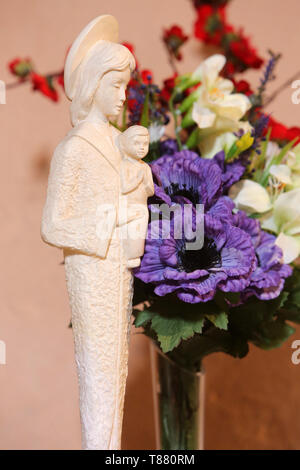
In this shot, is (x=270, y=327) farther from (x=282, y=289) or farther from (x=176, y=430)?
(x=176, y=430)

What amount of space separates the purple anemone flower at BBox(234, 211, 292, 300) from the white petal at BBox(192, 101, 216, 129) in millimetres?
130

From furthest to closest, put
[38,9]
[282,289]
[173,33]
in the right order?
[38,9] → [173,33] → [282,289]

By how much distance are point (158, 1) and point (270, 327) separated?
2.19 ft

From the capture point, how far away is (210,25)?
1.01 meters

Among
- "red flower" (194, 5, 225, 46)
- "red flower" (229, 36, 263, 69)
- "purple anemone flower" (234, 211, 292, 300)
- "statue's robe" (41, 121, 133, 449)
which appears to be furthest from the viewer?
"red flower" (194, 5, 225, 46)

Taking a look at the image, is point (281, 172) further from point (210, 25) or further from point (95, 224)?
point (210, 25)

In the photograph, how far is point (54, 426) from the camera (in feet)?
3.45

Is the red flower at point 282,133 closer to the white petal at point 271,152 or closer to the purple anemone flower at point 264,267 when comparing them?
the white petal at point 271,152

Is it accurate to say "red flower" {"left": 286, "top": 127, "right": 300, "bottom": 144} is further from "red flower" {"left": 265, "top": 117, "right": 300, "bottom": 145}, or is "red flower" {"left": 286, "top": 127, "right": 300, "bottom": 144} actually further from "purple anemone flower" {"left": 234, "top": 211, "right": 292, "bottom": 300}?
"purple anemone flower" {"left": 234, "top": 211, "right": 292, "bottom": 300}

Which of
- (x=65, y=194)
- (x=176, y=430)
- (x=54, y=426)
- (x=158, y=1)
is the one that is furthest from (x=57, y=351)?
(x=158, y=1)

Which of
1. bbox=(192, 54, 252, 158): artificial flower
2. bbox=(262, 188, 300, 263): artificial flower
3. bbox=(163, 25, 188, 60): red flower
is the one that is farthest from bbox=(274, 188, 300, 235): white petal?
bbox=(163, 25, 188, 60): red flower

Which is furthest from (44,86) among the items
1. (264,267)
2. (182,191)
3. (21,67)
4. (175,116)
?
(264,267)

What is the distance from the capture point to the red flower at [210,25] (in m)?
1.01

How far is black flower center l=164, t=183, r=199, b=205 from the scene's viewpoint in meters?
0.64
